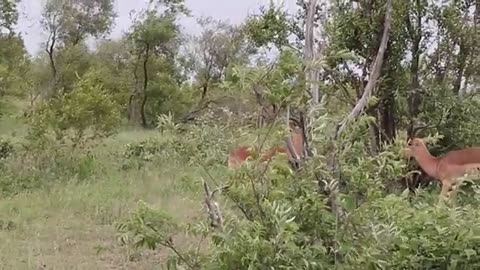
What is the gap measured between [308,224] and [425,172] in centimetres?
352

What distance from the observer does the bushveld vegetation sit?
2.50m

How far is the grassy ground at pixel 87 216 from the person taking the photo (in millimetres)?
4918

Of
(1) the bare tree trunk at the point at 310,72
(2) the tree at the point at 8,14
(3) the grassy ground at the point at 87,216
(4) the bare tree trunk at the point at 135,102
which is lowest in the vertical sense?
(3) the grassy ground at the point at 87,216

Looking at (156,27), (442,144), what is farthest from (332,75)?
(156,27)

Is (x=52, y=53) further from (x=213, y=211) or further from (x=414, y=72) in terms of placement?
(x=213, y=211)

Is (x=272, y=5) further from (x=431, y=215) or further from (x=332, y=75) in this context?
(x=431, y=215)

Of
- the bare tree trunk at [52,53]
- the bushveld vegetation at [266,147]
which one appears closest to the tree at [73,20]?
the bare tree trunk at [52,53]

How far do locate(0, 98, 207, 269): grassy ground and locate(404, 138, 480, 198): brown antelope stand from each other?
1754 millimetres

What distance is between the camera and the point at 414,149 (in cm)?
580

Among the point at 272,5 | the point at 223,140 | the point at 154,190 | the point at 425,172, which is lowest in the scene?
the point at 154,190

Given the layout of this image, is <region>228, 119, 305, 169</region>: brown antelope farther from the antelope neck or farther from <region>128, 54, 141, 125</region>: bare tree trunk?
<region>128, 54, 141, 125</region>: bare tree trunk

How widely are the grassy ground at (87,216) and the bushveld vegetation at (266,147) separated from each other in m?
0.02

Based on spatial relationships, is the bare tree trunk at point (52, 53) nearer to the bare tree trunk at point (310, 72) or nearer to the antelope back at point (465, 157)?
the antelope back at point (465, 157)

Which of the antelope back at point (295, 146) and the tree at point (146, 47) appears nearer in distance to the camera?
the antelope back at point (295, 146)
